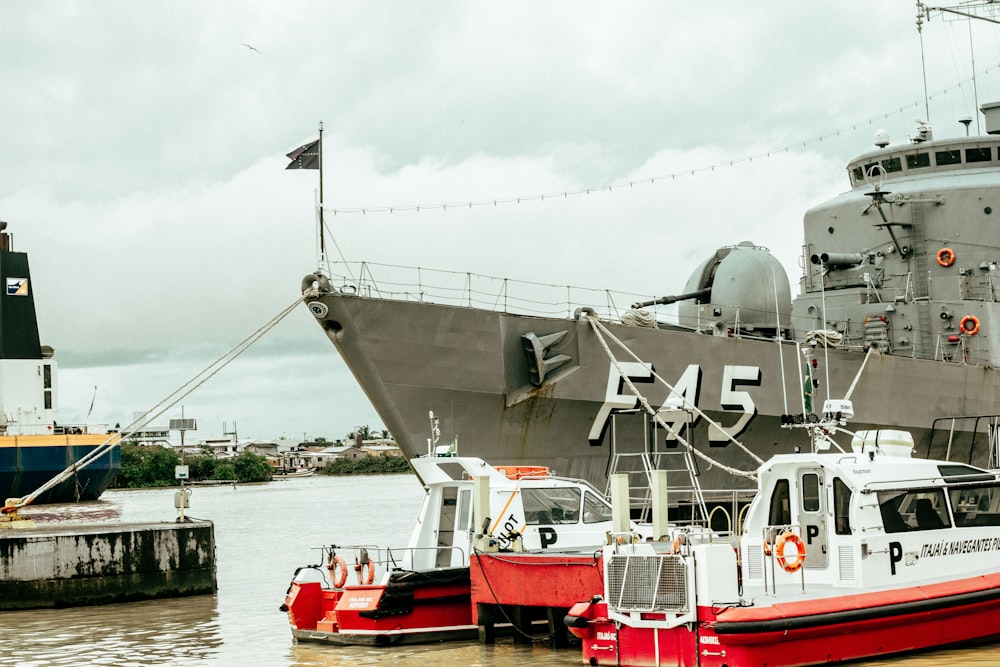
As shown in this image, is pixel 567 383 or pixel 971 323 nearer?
pixel 567 383

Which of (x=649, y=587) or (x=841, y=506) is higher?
(x=841, y=506)

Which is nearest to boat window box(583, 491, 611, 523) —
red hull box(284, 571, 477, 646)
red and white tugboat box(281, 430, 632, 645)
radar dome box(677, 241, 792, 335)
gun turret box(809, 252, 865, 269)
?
red and white tugboat box(281, 430, 632, 645)

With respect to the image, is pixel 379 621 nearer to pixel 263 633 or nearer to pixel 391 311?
pixel 263 633

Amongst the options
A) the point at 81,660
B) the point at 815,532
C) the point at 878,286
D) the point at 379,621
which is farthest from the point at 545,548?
the point at 878,286

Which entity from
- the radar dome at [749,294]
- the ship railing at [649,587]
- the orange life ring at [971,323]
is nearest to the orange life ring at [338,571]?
the ship railing at [649,587]

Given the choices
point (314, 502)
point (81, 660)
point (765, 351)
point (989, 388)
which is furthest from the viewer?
point (314, 502)

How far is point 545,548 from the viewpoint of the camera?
14.6m

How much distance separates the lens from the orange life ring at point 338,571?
1491 centimetres

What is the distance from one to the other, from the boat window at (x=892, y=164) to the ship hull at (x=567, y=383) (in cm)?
567

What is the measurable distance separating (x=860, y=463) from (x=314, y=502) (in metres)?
58.0

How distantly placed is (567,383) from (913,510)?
9.14m

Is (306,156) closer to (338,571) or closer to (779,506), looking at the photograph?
(338,571)

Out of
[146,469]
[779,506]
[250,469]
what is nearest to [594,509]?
[779,506]

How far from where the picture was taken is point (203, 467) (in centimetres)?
12125
